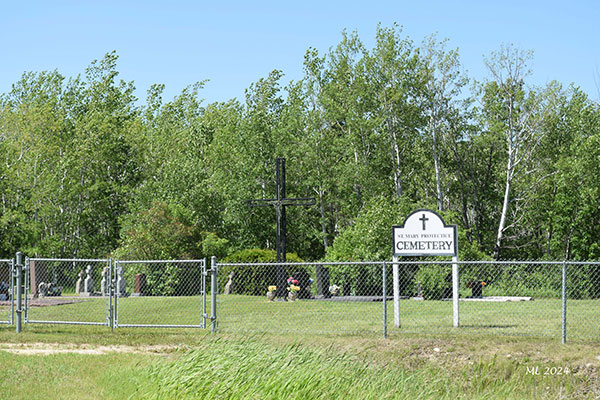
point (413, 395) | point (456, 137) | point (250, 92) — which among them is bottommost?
point (413, 395)

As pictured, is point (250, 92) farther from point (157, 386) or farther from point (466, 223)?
point (157, 386)

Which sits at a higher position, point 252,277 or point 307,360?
point 252,277

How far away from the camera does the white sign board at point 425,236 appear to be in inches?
615

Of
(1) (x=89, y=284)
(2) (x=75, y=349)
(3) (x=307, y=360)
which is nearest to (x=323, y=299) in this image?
(1) (x=89, y=284)

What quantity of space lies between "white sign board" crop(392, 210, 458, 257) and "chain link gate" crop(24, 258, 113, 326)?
5.96 meters

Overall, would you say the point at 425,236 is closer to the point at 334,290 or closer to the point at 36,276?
the point at 334,290

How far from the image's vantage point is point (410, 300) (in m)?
23.4

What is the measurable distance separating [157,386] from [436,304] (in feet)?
42.5

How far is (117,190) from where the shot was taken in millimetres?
43438

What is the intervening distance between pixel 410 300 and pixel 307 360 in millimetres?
13252

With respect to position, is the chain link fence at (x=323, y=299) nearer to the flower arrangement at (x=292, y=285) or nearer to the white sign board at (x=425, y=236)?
the flower arrangement at (x=292, y=285)

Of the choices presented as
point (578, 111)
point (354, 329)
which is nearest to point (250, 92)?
point (578, 111)

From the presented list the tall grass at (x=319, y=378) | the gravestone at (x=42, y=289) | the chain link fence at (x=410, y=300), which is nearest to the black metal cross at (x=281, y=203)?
the chain link fence at (x=410, y=300)

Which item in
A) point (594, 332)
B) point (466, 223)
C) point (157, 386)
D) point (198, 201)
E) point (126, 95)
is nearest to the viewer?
point (157, 386)
